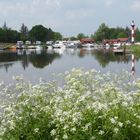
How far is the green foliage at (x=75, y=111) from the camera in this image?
8203 millimetres

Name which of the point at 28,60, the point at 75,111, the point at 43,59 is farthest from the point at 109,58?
the point at 75,111

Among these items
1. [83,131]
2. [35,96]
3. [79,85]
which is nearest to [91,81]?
[79,85]

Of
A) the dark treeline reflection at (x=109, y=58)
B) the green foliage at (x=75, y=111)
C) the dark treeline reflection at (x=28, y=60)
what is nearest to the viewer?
the green foliage at (x=75, y=111)

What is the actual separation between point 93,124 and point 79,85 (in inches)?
55.5

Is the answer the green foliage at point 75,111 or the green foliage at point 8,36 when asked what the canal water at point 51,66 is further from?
the green foliage at point 8,36

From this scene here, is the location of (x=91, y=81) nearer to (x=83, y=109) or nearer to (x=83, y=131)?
(x=83, y=109)

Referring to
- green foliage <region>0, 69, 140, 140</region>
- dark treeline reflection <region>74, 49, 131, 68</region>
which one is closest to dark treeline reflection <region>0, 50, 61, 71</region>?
dark treeline reflection <region>74, 49, 131, 68</region>

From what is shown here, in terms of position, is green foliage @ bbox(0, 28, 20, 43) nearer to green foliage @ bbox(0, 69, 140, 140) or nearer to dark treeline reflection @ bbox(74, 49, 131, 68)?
dark treeline reflection @ bbox(74, 49, 131, 68)

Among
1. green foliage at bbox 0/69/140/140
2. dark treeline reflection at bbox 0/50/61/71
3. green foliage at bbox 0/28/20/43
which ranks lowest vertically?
green foliage at bbox 0/28/20/43

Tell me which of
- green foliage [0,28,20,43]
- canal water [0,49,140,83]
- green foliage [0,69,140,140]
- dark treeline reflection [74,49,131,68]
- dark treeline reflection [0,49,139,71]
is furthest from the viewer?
green foliage [0,28,20,43]

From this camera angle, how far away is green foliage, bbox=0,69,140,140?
8203 mm

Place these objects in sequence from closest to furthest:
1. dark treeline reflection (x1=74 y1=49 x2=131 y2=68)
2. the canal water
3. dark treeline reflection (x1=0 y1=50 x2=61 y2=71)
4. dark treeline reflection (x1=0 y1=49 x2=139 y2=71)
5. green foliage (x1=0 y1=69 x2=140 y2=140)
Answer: green foliage (x1=0 y1=69 x2=140 y2=140) < the canal water < dark treeline reflection (x1=0 y1=50 x2=61 y2=71) < dark treeline reflection (x1=0 y1=49 x2=139 y2=71) < dark treeline reflection (x1=74 y1=49 x2=131 y2=68)

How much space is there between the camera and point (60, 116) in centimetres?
855

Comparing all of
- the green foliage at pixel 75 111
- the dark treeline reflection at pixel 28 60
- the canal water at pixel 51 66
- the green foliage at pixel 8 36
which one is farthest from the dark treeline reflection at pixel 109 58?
the green foliage at pixel 8 36
